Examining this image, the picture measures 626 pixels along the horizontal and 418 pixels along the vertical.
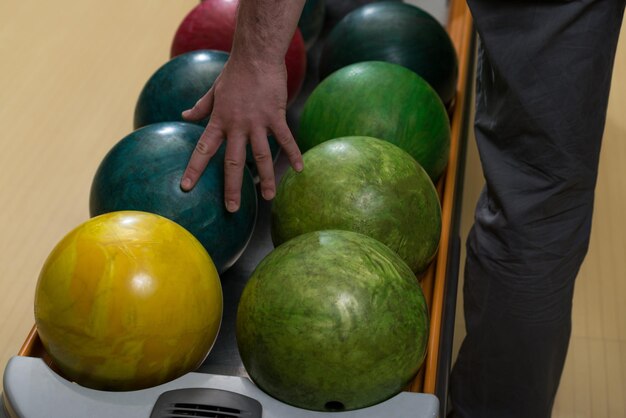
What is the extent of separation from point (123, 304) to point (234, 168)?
33cm

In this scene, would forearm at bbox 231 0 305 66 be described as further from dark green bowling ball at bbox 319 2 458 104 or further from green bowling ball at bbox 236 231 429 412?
dark green bowling ball at bbox 319 2 458 104

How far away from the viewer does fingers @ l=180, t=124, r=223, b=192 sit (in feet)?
4.45

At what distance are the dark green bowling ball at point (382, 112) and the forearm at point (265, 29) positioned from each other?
0.32 m

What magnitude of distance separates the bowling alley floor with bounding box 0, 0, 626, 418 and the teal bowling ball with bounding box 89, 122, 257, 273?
681mm

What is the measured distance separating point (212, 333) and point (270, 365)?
5.3 inches

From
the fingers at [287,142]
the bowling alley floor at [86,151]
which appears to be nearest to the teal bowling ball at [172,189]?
the fingers at [287,142]

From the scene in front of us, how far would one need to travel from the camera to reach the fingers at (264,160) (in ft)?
4.39

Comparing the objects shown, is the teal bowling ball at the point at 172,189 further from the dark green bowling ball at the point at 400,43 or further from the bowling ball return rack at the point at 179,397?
the dark green bowling ball at the point at 400,43

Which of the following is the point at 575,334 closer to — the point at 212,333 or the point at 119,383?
the point at 212,333

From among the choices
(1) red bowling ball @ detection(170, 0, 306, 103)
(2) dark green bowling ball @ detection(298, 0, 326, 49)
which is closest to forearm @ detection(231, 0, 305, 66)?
(1) red bowling ball @ detection(170, 0, 306, 103)

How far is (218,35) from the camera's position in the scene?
1953 millimetres

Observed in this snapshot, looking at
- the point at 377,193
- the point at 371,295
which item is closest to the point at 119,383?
the point at 371,295

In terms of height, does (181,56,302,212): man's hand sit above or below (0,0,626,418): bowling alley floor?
above

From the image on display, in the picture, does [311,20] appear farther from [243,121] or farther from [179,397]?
[179,397]
